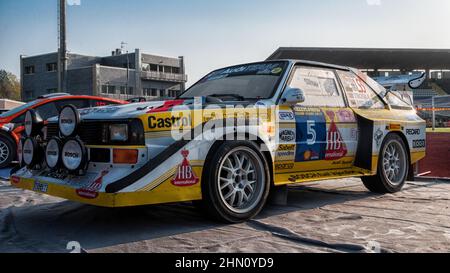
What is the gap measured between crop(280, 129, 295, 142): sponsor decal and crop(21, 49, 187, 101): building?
50.0m

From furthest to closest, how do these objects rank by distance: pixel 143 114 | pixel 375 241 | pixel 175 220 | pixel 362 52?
1. pixel 362 52
2. pixel 175 220
3. pixel 143 114
4. pixel 375 241

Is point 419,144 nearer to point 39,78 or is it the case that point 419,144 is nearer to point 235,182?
point 235,182

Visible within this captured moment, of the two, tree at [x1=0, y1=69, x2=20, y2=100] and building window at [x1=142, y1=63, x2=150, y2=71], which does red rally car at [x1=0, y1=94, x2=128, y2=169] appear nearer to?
building window at [x1=142, y1=63, x2=150, y2=71]

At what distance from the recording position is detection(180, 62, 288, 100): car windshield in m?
4.59

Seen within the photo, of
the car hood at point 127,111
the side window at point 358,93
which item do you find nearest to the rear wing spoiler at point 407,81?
the side window at point 358,93

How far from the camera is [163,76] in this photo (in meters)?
63.1

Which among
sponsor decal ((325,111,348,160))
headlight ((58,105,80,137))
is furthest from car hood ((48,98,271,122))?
sponsor decal ((325,111,348,160))

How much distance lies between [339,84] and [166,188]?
267 centimetres

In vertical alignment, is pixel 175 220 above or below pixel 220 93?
below

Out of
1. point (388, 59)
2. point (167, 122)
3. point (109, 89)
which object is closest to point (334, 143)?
point (167, 122)

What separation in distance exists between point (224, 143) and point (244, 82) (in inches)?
48.2
